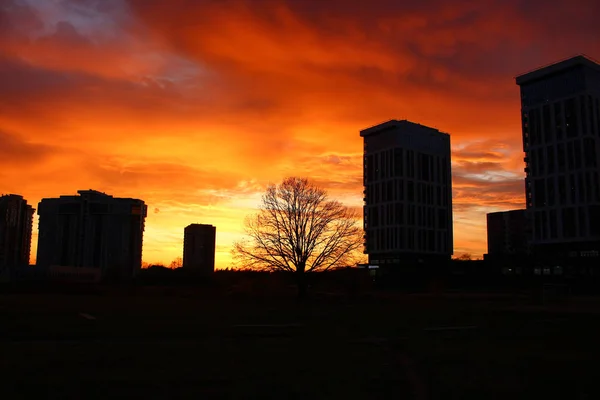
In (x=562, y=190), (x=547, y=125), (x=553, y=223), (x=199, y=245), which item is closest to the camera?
(x=562, y=190)

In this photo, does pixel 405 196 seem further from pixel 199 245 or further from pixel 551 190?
pixel 199 245

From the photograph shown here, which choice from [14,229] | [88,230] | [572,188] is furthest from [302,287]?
[14,229]

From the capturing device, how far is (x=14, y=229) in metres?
151

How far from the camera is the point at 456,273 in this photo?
136m

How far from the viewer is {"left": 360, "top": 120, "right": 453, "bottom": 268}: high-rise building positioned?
143375mm

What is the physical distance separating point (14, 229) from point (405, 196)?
370ft

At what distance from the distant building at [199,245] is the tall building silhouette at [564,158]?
349ft

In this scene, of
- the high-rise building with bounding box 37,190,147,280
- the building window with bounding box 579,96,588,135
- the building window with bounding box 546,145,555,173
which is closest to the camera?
the building window with bounding box 579,96,588,135

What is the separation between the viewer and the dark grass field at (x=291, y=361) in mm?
9742

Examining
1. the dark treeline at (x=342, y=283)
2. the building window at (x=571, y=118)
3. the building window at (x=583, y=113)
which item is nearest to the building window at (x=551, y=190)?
the building window at (x=571, y=118)

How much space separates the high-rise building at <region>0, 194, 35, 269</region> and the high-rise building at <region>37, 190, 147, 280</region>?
12029 millimetres

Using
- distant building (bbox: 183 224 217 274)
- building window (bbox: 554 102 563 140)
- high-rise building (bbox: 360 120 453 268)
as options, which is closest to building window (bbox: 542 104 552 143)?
building window (bbox: 554 102 563 140)

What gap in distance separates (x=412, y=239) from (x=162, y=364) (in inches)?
5349

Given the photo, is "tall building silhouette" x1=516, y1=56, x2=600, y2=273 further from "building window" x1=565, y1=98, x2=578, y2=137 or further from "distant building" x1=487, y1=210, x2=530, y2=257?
"distant building" x1=487, y1=210, x2=530, y2=257
